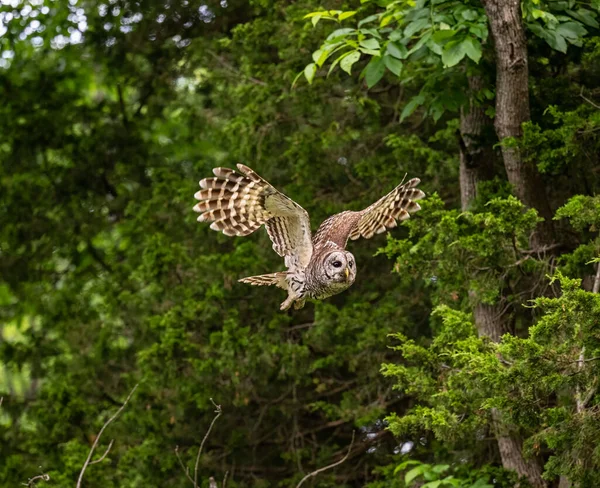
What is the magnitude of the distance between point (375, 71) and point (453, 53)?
0.54m

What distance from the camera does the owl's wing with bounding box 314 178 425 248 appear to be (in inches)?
278

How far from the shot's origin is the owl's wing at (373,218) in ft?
23.2

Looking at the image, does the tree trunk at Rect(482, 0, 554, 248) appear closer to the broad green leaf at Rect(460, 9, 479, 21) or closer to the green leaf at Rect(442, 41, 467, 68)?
the broad green leaf at Rect(460, 9, 479, 21)

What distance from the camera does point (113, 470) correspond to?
10453 mm

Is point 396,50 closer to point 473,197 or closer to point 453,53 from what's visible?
point 453,53

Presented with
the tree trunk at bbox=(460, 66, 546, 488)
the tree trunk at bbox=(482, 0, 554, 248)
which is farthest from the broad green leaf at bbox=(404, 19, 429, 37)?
the tree trunk at bbox=(460, 66, 546, 488)

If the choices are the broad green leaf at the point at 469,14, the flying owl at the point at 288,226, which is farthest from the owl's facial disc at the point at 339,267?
the broad green leaf at the point at 469,14

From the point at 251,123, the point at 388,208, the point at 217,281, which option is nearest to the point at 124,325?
the point at 217,281

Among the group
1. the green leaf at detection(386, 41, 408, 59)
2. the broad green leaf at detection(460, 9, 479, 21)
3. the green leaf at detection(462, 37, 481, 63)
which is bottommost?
Answer: the green leaf at detection(386, 41, 408, 59)

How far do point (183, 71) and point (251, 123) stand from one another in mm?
2488

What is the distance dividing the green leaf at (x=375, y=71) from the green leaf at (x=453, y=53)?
17.3 inches

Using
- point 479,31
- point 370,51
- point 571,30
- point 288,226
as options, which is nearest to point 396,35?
point 370,51

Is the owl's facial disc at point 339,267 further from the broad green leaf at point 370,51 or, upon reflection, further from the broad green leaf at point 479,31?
the broad green leaf at point 479,31

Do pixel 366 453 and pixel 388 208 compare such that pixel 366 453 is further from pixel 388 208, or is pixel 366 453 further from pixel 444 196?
pixel 388 208
